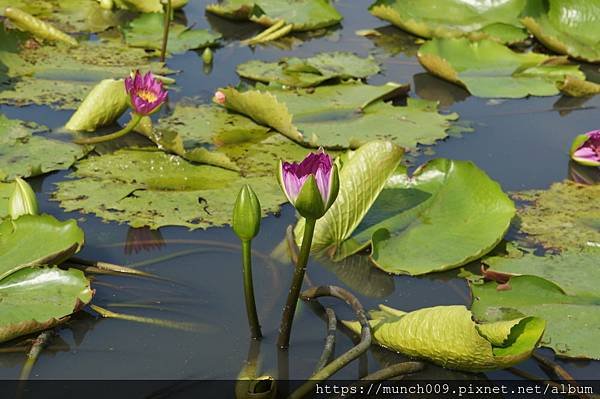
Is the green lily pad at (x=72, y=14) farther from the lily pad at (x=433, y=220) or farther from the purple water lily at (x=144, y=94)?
the lily pad at (x=433, y=220)

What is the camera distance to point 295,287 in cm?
183

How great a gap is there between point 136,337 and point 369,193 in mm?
754

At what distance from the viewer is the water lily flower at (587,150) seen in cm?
304

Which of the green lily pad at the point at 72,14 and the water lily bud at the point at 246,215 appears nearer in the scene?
the water lily bud at the point at 246,215

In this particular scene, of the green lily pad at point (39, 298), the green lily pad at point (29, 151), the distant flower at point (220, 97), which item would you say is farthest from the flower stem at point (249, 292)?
the distant flower at point (220, 97)

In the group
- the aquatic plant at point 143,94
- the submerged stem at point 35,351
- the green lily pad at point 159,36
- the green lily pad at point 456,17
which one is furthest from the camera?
the green lily pad at point 456,17

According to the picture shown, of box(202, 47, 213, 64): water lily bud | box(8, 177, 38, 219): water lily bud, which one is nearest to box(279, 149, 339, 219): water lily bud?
box(8, 177, 38, 219): water lily bud

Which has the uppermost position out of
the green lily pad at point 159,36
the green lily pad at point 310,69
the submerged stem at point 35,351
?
the submerged stem at point 35,351

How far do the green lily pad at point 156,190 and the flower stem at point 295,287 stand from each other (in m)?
0.61

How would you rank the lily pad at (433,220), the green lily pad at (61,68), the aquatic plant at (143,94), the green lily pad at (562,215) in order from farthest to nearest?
the green lily pad at (61,68), the aquatic plant at (143,94), the green lily pad at (562,215), the lily pad at (433,220)

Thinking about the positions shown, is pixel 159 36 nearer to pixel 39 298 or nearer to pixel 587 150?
pixel 587 150

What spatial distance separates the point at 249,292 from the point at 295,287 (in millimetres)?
99

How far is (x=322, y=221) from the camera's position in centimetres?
235

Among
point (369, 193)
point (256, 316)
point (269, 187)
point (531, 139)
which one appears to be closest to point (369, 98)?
point (531, 139)
